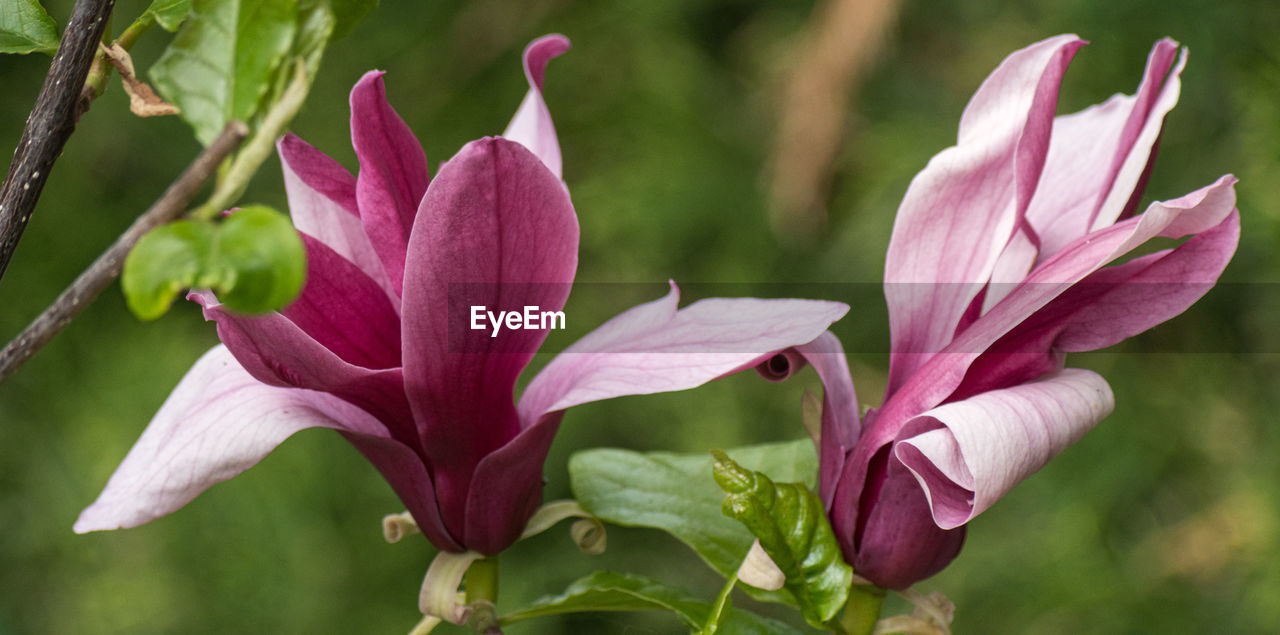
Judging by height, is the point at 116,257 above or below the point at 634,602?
above

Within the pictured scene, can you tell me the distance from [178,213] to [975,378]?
21 centimetres

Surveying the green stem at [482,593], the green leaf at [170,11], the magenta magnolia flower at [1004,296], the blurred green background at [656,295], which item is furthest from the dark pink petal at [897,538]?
the blurred green background at [656,295]

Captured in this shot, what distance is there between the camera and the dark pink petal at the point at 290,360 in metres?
A: 0.26

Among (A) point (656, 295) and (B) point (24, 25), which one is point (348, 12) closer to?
(B) point (24, 25)

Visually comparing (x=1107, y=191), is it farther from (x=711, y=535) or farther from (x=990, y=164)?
(x=711, y=535)

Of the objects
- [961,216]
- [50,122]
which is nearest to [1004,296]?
[961,216]

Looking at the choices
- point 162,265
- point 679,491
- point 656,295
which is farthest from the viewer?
point 656,295

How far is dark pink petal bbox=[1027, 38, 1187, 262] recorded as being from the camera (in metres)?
0.30

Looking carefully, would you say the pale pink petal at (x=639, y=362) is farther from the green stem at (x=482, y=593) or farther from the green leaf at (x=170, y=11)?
the green leaf at (x=170, y=11)

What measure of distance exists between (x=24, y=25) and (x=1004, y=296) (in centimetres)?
27

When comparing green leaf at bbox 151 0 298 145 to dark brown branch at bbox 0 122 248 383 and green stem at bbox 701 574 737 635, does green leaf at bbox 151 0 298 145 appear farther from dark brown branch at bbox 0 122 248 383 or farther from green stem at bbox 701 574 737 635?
green stem at bbox 701 574 737 635

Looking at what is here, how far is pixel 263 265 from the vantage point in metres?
0.18

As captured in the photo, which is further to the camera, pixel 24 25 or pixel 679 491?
pixel 679 491

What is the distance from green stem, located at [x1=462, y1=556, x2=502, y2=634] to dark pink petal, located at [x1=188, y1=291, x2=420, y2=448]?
0.23 feet
